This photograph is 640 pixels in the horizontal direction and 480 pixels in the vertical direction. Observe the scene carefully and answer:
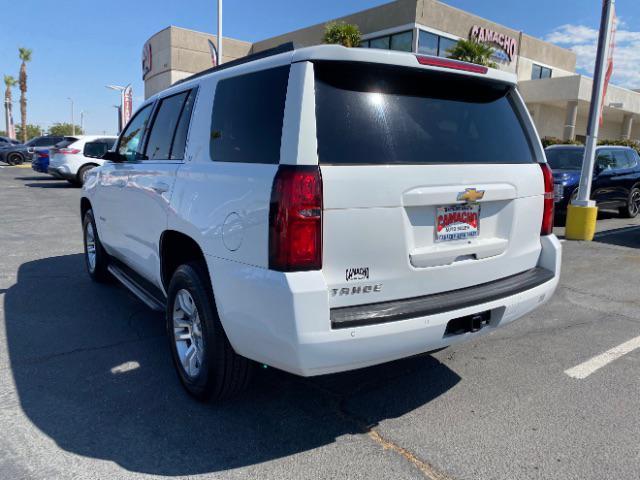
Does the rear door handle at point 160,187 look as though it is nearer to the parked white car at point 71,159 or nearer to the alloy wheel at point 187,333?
the alloy wheel at point 187,333

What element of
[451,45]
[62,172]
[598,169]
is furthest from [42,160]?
[451,45]

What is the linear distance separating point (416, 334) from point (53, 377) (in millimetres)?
2471

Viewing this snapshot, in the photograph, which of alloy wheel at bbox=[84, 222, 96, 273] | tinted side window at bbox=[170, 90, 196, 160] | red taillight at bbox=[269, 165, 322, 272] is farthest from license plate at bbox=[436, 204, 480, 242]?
alloy wheel at bbox=[84, 222, 96, 273]

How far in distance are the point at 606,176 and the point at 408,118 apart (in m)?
10.2

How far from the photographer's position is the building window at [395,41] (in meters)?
28.0

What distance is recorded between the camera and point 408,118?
2.72 metres

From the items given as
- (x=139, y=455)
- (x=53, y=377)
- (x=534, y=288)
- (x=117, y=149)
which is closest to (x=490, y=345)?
(x=534, y=288)

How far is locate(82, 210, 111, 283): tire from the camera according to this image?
5.52m

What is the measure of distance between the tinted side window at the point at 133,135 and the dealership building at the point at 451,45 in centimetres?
2264

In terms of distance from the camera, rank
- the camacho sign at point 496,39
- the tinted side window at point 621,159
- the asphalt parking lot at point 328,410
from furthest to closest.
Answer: the camacho sign at point 496,39
the tinted side window at point 621,159
the asphalt parking lot at point 328,410

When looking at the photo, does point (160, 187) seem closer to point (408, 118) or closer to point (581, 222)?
point (408, 118)

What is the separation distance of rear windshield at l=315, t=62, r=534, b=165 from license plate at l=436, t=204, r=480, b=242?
0.88ft

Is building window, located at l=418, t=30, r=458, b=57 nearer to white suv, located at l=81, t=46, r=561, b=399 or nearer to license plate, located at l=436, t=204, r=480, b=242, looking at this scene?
white suv, located at l=81, t=46, r=561, b=399

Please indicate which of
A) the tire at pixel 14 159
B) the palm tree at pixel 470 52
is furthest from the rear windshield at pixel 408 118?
the tire at pixel 14 159
